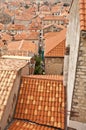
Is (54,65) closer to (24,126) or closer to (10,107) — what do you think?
(10,107)

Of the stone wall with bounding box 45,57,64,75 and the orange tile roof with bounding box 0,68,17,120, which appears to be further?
the stone wall with bounding box 45,57,64,75

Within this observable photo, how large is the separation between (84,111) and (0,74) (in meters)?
5.94

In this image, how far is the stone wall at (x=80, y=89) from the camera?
33.8ft

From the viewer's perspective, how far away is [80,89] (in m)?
11.0

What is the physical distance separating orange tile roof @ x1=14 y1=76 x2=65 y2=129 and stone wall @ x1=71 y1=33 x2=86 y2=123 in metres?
2.69

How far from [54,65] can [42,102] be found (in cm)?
1281

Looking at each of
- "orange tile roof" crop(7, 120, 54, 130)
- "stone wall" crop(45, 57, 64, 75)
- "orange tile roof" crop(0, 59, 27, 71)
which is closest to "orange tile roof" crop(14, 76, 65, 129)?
"orange tile roof" crop(7, 120, 54, 130)

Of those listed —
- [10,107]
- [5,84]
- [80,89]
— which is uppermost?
[80,89]

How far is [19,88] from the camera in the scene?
16016mm

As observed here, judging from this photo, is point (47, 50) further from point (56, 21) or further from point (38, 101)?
point (56, 21)

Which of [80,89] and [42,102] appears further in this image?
[42,102]

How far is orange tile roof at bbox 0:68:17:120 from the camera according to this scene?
515 inches

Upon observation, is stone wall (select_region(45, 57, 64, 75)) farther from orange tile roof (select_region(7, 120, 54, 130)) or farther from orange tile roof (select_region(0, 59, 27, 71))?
orange tile roof (select_region(7, 120, 54, 130))

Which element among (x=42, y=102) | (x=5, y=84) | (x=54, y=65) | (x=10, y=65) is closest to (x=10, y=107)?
(x=5, y=84)
